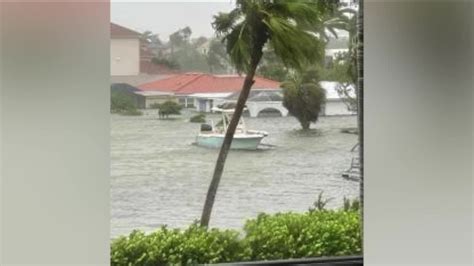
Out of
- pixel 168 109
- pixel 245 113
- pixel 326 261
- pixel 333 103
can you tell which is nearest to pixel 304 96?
pixel 333 103

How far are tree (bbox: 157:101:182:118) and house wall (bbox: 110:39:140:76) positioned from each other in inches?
5.1

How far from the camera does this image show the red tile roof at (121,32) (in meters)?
1.71

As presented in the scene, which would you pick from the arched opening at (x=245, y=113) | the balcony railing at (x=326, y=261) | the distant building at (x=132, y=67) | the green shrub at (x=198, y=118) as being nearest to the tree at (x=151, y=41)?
the distant building at (x=132, y=67)

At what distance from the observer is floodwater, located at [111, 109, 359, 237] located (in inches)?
69.5

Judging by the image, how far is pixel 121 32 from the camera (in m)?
1.73

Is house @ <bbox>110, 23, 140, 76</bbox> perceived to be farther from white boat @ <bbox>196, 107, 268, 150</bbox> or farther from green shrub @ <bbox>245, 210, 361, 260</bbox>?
green shrub @ <bbox>245, 210, 361, 260</bbox>

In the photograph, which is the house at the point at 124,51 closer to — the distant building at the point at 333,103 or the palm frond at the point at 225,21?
the palm frond at the point at 225,21

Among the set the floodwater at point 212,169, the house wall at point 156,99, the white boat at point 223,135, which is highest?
the house wall at point 156,99

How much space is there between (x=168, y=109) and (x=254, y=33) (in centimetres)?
37

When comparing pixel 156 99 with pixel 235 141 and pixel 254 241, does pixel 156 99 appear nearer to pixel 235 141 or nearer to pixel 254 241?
pixel 235 141

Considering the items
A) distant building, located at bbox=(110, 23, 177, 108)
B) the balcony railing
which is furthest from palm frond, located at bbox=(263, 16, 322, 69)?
the balcony railing

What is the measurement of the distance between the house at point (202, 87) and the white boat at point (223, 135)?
1.8 inches

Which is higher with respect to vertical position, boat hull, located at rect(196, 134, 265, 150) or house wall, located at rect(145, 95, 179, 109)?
house wall, located at rect(145, 95, 179, 109)
